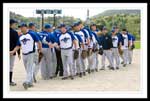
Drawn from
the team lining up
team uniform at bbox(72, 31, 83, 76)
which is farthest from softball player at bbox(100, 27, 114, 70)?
team uniform at bbox(72, 31, 83, 76)

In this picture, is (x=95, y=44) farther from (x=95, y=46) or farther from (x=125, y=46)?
(x=125, y=46)

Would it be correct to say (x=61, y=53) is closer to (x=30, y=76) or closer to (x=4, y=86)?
(x=30, y=76)

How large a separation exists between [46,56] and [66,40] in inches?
31.9

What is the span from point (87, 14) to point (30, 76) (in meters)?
7.41

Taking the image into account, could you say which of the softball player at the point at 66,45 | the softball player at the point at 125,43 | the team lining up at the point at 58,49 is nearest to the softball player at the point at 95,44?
the team lining up at the point at 58,49

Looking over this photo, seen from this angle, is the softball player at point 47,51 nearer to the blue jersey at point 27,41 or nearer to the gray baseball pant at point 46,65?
the gray baseball pant at point 46,65

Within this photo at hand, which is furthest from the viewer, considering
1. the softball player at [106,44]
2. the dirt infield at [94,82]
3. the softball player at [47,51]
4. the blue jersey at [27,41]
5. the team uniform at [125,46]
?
the team uniform at [125,46]

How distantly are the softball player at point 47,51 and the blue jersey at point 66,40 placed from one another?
253 millimetres

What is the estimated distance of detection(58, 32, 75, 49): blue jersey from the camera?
12.5m

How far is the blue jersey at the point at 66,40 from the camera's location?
41.0 feet

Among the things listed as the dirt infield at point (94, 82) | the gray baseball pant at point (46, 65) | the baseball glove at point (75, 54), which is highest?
the baseball glove at point (75, 54)

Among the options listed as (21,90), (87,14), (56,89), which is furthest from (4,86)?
(87,14)

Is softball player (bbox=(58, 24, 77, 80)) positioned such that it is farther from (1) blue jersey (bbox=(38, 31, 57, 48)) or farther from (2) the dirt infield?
(2) the dirt infield

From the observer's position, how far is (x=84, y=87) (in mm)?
11648
